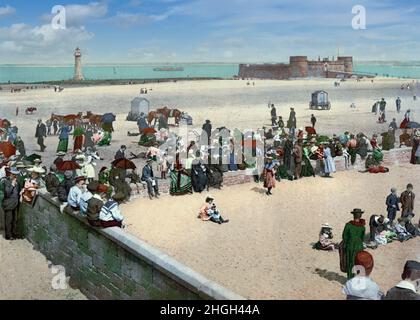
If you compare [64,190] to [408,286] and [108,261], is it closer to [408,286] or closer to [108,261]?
[108,261]

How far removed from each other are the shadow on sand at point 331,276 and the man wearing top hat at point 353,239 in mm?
198

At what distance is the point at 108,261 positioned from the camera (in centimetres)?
877

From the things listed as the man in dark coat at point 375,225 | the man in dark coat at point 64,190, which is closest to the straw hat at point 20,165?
the man in dark coat at point 64,190

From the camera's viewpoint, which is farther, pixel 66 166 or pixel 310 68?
pixel 310 68

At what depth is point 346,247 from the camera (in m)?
8.64

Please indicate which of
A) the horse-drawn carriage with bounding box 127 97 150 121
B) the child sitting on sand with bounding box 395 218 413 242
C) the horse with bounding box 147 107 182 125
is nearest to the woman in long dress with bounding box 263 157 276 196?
the child sitting on sand with bounding box 395 218 413 242

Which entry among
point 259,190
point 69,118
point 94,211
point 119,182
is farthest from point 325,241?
point 69,118

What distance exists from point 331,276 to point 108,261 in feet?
13.3

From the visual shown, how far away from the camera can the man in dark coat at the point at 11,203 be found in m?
Result: 12.2

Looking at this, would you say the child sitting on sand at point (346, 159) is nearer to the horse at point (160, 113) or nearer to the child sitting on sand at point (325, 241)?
the child sitting on sand at point (325, 241)

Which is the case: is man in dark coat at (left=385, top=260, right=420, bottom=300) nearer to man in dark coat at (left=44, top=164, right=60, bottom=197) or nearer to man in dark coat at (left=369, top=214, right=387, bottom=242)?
man in dark coat at (left=369, top=214, right=387, bottom=242)

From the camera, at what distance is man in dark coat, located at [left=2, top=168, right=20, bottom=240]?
40.2 feet

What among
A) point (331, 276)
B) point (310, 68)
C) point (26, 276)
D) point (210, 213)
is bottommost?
point (26, 276)

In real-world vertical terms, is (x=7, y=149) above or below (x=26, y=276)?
above
